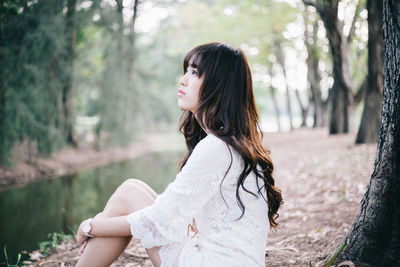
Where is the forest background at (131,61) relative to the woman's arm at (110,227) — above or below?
above

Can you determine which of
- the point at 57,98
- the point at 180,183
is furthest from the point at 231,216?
the point at 57,98

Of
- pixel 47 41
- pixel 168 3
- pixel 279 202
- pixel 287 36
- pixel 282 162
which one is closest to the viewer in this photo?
pixel 279 202

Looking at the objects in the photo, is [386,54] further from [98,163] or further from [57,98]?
[98,163]

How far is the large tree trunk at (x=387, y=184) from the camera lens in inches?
69.9

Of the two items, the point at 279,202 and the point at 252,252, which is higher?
the point at 279,202

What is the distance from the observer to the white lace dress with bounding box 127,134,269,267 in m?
1.49

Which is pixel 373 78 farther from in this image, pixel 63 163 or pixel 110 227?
pixel 63 163

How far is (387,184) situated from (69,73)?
8.95m

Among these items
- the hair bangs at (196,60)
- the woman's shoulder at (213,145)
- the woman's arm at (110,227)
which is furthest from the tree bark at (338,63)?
the woman's arm at (110,227)

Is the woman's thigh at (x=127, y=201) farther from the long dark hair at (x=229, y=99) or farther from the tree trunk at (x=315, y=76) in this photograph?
the tree trunk at (x=315, y=76)

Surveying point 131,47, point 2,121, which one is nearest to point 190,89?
point 2,121

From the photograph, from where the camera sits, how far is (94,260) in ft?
5.60

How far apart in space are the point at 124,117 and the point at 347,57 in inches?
A: 294

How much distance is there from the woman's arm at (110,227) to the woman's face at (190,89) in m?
0.66
